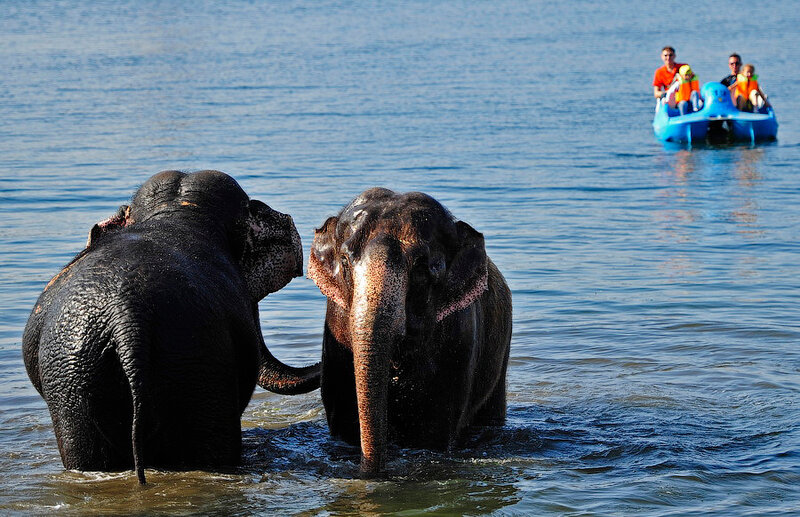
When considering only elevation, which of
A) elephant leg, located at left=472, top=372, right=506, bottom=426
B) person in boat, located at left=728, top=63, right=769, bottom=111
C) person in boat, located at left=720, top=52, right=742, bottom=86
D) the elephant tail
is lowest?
elephant leg, located at left=472, top=372, right=506, bottom=426

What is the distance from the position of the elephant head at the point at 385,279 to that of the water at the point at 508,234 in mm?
638

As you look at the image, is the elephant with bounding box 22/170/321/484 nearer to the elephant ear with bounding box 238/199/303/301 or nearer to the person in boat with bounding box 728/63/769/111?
the elephant ear with bounding box 238/199/303/301

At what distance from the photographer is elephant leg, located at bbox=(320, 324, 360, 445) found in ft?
20.4

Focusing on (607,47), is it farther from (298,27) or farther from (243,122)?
(243,122)

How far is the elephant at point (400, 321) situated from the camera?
17.8 feet

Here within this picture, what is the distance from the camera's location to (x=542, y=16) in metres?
58.4

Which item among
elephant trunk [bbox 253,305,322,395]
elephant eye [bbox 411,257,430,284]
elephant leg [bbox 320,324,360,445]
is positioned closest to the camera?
elephant eye [bbox 411,257,430,284]

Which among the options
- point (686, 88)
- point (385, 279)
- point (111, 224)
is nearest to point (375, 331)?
point (385, 279)

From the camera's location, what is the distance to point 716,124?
22.9 m

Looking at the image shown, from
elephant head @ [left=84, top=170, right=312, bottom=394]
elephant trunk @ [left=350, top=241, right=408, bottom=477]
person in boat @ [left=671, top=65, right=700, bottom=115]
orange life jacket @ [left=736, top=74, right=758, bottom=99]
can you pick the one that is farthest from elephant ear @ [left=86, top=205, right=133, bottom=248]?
orange life jacket @ [left=736, top=74, right=758, bottom=99]

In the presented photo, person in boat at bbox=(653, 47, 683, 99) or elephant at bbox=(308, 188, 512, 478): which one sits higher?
person in boat at bbox=(653, 47, 683, 99)

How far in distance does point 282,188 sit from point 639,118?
1150 centimetres

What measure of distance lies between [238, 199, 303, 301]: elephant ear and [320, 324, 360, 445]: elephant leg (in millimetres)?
465

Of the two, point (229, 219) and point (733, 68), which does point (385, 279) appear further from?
point (733, 68)
